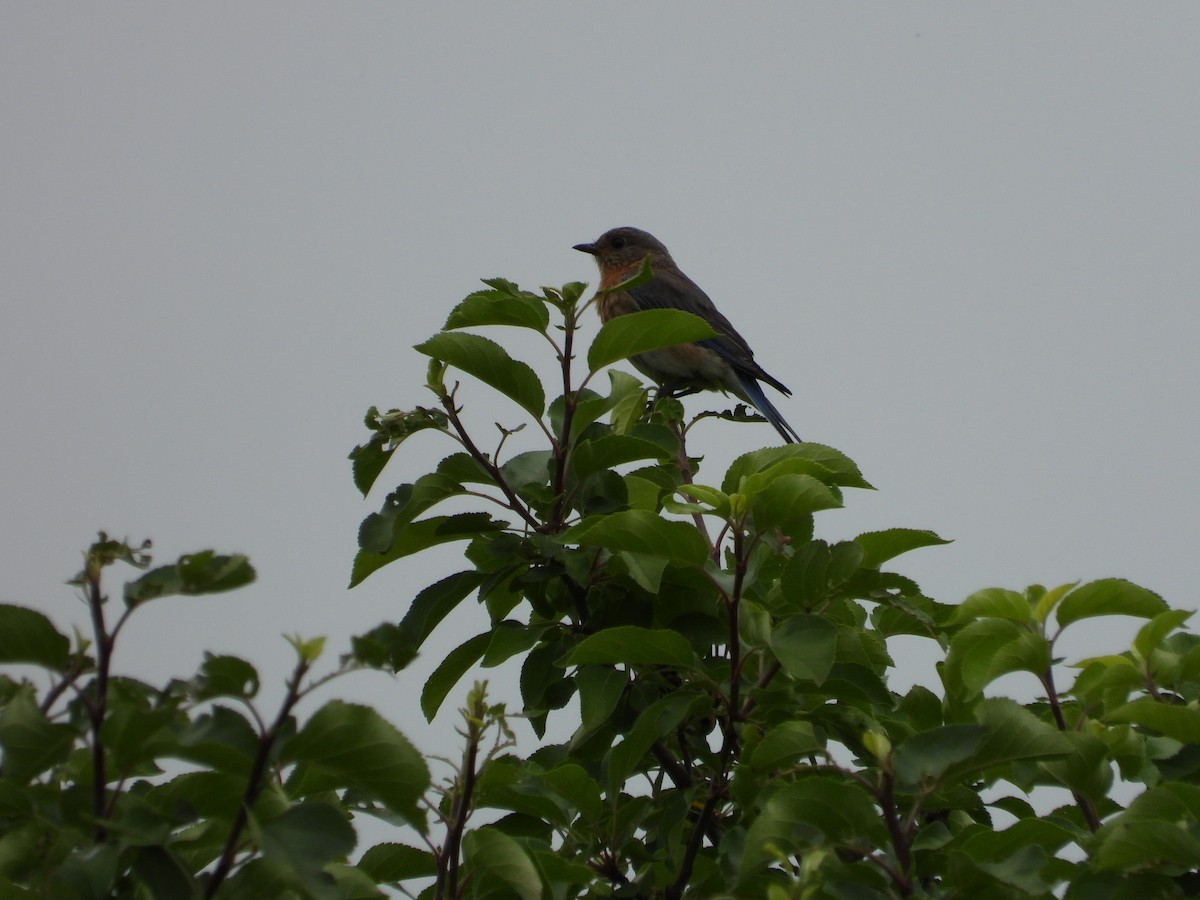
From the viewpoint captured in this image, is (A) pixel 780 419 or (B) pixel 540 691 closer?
(B) pixel 540 691

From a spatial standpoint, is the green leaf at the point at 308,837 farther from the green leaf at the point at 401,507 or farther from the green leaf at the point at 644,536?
the green leaf at the point at 401,507

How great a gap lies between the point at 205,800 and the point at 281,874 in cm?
16

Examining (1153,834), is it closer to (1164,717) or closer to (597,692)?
(1164,717)

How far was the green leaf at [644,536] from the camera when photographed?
2.67 metres

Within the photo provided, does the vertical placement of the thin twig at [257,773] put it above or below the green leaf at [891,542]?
below

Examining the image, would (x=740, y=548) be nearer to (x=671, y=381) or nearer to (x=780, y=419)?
(x=780, y=419)

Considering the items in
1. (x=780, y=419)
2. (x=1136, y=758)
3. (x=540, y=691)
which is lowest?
(x=1136, y=758)

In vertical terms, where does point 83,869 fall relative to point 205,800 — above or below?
below

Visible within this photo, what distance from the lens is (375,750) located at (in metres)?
1.99

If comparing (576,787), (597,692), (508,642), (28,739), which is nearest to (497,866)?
(576,787)

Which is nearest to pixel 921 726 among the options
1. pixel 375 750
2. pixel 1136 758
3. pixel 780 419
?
pixel 1136 758

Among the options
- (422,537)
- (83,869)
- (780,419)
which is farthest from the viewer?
(780,419)

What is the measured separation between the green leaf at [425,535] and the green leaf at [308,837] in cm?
128

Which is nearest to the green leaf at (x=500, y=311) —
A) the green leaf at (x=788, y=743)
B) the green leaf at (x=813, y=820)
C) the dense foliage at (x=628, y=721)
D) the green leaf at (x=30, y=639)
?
the dense foliage at (x=628, y=721)
